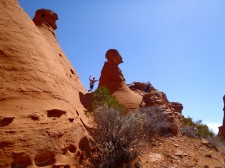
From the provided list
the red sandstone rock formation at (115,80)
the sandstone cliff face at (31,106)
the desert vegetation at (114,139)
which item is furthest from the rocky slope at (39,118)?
the red sandstone rock formation at (115,80)

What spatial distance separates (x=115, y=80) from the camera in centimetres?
2341

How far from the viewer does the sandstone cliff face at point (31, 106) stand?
28.7 feet

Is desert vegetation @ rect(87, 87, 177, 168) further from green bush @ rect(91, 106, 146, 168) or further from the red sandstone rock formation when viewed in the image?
the red sandstone rock formation

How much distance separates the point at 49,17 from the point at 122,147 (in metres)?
13.3

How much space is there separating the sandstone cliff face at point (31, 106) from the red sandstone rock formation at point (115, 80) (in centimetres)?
874

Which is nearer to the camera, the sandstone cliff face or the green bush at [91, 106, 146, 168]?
the sandstone cliff face

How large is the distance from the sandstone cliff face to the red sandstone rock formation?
8.74 meters

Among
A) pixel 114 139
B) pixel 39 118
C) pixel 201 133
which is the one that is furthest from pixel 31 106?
pixel 201 133

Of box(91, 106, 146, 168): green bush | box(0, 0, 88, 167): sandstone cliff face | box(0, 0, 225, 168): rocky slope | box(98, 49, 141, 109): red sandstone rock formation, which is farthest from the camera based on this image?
box(98, 49, 141, 109): red sandstone rock formation

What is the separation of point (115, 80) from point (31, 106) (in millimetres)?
13848

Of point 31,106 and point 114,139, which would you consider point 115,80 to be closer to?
point 114,139

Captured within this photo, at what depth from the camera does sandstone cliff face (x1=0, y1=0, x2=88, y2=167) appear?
8742 millimetres

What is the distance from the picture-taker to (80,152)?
1063cm

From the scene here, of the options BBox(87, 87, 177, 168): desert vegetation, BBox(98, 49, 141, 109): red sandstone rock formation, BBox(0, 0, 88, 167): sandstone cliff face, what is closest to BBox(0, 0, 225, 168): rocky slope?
BBox(0, 0, 88, 167): sandstone cliff face
